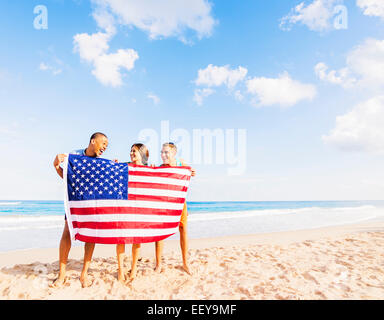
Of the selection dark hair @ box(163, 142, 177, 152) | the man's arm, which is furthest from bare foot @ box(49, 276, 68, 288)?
dark hair @ box(163, 142, 177, 152)

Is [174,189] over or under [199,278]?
over

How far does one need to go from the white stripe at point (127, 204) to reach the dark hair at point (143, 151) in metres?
0.67

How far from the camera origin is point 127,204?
3.78 metres

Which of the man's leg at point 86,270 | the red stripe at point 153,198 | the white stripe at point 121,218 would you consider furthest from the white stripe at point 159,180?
the man's leg at point 86,270

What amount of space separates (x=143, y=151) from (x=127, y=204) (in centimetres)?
90

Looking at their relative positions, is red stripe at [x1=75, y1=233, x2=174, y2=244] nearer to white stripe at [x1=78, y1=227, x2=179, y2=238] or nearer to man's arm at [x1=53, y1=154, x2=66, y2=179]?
white stripe at [x1=78, y1=227, x2=179, y2=238]

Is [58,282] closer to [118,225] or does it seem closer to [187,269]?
[118,225]

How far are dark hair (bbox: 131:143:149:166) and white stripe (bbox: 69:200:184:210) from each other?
67cm

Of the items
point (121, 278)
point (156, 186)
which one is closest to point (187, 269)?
point (121, 278)

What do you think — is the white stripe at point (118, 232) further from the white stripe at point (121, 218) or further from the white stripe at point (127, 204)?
the white stripe at point (127, 204)
